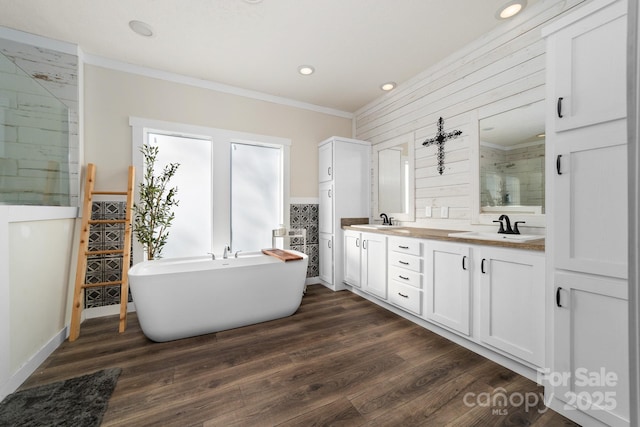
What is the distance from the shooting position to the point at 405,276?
273cm

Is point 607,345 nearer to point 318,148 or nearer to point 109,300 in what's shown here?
point 318,148

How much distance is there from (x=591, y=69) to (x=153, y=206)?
364 centimetres

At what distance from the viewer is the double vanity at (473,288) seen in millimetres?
1777

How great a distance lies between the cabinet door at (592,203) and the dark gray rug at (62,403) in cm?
275

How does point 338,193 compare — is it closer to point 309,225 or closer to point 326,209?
point 326,209

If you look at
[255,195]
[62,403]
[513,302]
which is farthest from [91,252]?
[513,302]

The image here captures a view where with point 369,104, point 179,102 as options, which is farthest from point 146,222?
point 369,104

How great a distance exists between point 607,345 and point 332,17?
111 inches

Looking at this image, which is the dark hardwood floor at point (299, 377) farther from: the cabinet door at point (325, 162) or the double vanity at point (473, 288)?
the cabinet door at point (325, 162)

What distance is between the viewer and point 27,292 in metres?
1.93

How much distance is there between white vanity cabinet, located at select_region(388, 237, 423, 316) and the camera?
8.45 feet

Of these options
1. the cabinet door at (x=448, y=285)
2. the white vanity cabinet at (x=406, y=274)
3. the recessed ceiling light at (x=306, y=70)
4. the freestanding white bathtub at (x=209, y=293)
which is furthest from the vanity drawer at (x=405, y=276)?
the recessed ceiling light at (x=306, y=70)

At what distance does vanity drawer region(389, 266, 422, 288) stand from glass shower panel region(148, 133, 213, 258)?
222cm

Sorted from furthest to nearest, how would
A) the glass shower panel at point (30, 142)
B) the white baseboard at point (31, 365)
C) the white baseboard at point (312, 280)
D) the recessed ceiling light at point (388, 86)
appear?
the white baseboard at point (312, 280) < the recessed ceiling light at point (388, 86) < the glass shower panel at point (30, 142) < the white baseboard at point (31, 365)
